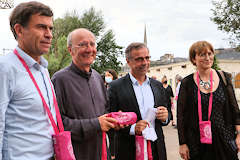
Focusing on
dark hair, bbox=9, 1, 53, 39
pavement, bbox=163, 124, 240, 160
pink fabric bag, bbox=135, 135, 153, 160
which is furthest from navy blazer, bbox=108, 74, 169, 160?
pavement, bbox=163, 124, 240, 160

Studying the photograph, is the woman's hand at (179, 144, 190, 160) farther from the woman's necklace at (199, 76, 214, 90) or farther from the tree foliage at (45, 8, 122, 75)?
the tree foliage at (45, 8, 122, 75)

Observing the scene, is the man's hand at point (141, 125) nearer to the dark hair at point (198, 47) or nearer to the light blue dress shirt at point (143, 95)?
the light blue dress shirt at point (143, 95)

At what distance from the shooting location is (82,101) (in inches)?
88.7

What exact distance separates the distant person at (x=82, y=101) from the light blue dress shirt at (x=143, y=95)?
1.50 feet

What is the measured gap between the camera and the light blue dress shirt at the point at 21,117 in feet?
5.03

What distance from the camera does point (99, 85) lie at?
101 inches

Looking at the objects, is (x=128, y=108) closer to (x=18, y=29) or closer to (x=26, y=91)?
(x=26, y=91)

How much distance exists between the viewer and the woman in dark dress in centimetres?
259

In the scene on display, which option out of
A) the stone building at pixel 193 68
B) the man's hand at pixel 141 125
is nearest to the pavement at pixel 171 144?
the man's hand at pixel 141 125

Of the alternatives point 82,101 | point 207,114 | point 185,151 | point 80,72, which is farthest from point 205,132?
point 80,72

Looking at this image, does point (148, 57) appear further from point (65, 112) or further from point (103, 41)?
point (103, 41)

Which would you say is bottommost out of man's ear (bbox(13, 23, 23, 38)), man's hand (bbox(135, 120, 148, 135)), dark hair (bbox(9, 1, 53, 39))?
man's hand (bbox(135, 120, 148, 135))

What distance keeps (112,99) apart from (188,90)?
0.93 meters

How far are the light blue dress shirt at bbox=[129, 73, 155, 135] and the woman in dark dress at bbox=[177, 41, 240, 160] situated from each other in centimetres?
39
